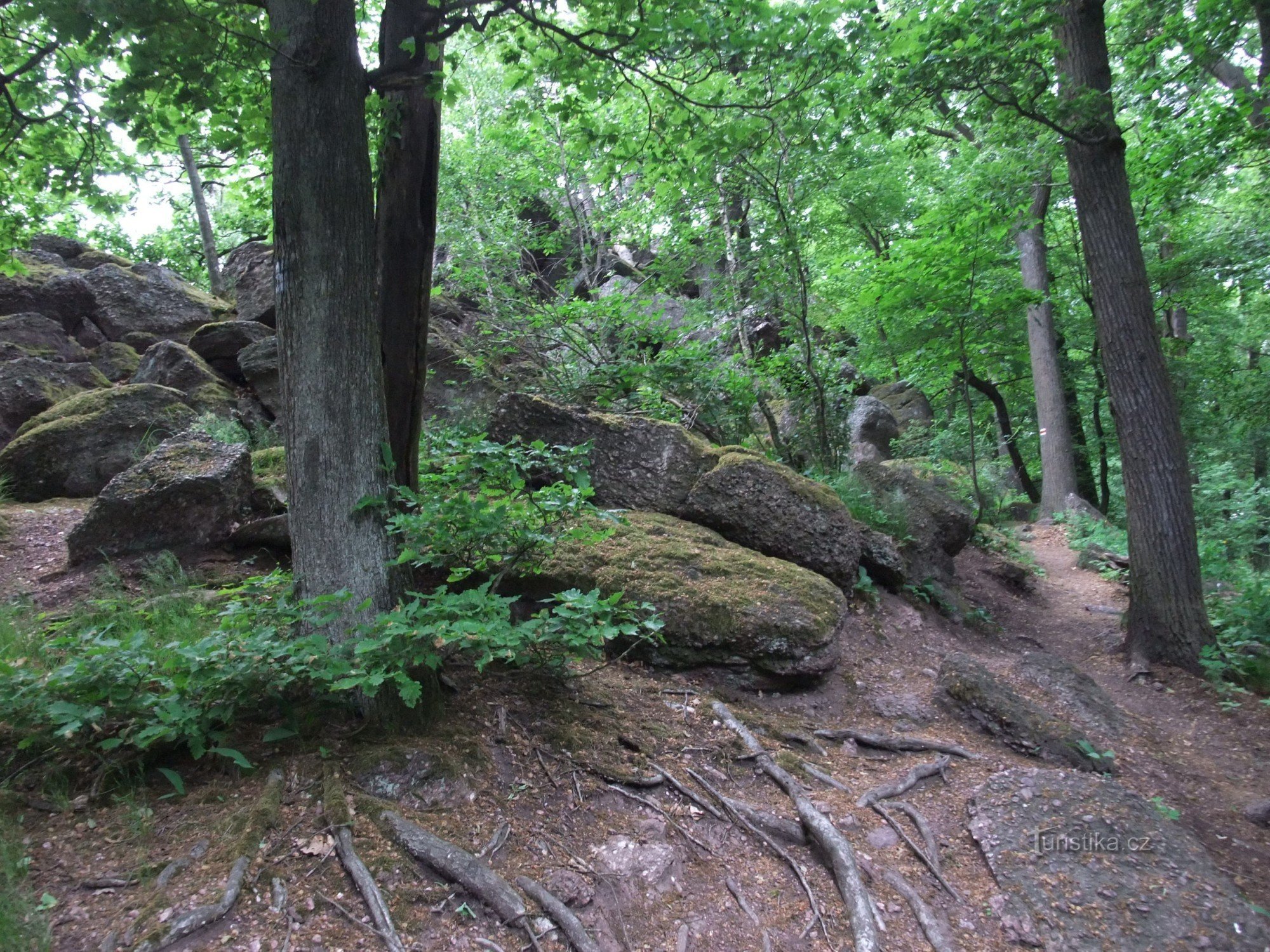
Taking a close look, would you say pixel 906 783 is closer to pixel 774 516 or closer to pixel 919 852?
pixel 919 852

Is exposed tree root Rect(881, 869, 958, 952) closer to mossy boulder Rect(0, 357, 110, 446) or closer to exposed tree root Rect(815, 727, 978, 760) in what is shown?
exposed tree root Rect(815, 727, 978, 760)

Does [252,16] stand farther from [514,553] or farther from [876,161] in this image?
[876,161]

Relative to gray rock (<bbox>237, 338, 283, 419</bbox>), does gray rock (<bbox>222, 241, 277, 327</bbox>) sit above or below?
above

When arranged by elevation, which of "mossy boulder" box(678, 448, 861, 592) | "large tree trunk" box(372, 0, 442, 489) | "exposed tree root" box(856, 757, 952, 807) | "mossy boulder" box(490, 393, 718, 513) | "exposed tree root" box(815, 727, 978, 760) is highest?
"large tree trunk" box(372, 0, 442, 489)

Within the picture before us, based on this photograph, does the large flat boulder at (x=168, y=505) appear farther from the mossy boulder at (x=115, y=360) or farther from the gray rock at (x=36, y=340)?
the mossy boulder at (x=115, y=360)

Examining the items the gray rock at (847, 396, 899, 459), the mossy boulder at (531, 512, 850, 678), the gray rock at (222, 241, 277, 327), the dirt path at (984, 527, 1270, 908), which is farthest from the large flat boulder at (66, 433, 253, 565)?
the gray rock at (847, 396, 899, 459)

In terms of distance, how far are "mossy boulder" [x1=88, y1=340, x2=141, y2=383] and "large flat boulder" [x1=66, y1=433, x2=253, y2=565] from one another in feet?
18.2

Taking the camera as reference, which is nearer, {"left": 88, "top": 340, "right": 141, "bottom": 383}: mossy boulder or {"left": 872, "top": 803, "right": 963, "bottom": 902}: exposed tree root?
{"left": 872, "top": 803, "right": 963, "bottom": 902}: exposed tree root

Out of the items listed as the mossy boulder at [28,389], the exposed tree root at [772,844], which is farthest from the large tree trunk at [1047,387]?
the mossy boulder at [28,389]

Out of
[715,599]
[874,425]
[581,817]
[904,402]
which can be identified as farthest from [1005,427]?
[581,817]

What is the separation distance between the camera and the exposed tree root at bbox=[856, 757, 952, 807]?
12.9 ft

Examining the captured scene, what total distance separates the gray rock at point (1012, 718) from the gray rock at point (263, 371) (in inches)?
337

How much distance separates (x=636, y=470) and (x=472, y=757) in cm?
349

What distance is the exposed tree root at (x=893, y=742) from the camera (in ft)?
14.9
